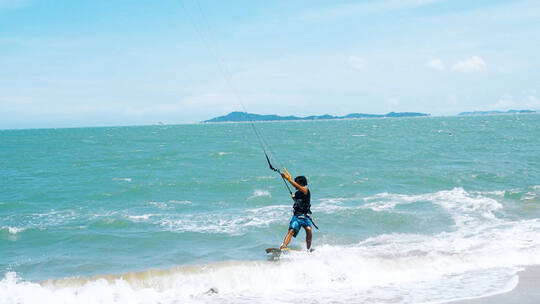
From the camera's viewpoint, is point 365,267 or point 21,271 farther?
point 21,271

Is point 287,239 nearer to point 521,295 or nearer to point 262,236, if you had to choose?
point 262,236

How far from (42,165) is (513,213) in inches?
1201

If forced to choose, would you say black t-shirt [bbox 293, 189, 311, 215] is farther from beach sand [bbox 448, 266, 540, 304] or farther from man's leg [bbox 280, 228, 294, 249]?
beach sand [bbox 448, 266, 540, 304]

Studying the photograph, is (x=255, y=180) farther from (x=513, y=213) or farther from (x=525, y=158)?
(x=525, y=158)

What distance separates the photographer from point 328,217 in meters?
15.8

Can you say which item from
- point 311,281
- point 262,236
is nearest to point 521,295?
point 311,281

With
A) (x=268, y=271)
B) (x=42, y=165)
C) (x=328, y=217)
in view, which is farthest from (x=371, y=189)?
(x=42, y=165)

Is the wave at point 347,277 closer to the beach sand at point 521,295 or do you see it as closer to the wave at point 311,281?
the wave at point 311,281

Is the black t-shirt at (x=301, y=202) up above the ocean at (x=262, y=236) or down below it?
above

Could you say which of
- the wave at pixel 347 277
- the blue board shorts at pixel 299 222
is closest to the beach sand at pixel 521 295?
the wave at pixel 347 277

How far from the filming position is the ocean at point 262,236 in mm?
9438

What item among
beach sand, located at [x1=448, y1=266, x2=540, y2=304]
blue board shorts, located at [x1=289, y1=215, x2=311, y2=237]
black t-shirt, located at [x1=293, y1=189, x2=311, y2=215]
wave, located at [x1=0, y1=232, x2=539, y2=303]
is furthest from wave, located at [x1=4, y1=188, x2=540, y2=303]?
black t-shirt, located at [x1=293, y1=189, x2=311, y2=215]

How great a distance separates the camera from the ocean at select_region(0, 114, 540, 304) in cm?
944

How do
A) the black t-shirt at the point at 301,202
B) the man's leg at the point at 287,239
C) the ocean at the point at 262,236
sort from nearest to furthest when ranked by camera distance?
the ocean at the point at 262,236 → the man's leg at the point at 287,239 → the black t-shirt at the point at 301,202
